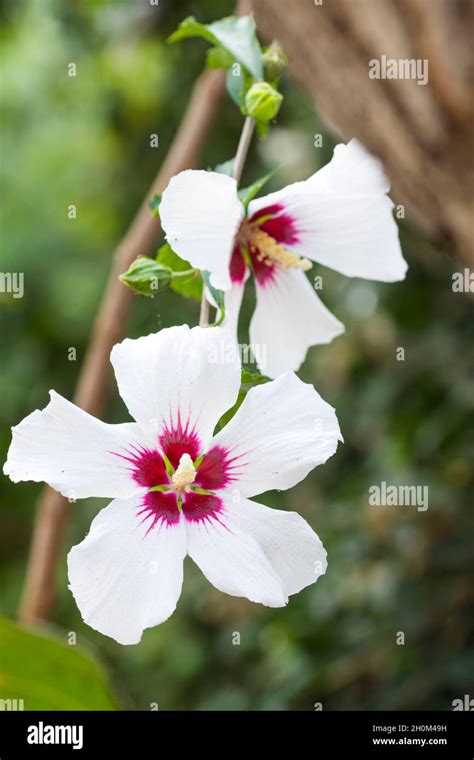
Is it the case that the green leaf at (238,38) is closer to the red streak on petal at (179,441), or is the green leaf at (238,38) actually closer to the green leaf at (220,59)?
the green leaf at (220,59)

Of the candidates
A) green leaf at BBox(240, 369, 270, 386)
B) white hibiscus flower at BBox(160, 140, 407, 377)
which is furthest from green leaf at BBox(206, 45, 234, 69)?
green leaf at BBox(240, 369, 270, 386)

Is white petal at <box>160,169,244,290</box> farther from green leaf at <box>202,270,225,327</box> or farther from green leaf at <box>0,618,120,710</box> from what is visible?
green leaf at <box>0,618,120,710</box>

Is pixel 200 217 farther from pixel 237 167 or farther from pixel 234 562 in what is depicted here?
pixel 234 562

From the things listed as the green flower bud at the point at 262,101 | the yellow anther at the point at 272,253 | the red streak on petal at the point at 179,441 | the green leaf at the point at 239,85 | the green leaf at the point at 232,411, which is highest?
the green leaf at the point at 239,85

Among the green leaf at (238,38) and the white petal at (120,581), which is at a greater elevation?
the green leaf at (238,38)

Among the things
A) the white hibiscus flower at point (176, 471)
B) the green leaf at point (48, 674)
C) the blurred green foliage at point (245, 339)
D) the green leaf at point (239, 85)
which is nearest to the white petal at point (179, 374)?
the white hibiscus flower at point (176, 471)

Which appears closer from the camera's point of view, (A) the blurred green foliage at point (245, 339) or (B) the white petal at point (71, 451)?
(B) the white petal at point (71, 451)

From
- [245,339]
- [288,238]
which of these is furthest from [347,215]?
[245,339]

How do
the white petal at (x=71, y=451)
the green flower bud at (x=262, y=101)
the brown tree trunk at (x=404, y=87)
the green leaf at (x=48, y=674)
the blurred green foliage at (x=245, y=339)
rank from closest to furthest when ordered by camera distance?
the brown tree trunk at (x=404, y=87), the white petal at (x=71, y=451), the green flower bud at (x=262, y=101), the green leaf at (x=48, y=674), the blurred green foliage at (x=245, y=339)
